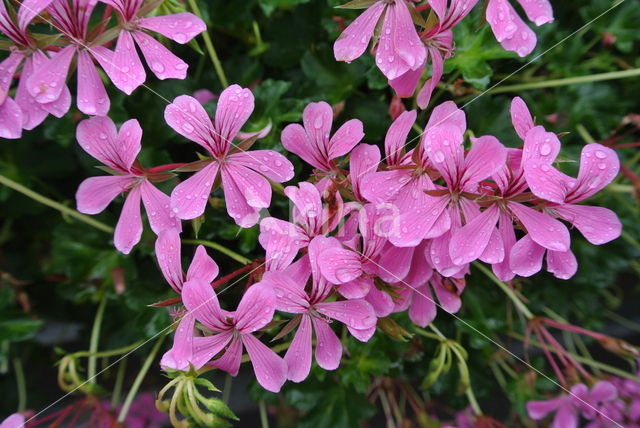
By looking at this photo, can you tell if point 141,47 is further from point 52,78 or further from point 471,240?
point 471,240

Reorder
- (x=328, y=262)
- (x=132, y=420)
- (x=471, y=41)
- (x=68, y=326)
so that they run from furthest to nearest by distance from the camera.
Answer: (x=68, y=326) → (x=132, y=420) → (x=471, y=41) → (x=328, y=262)

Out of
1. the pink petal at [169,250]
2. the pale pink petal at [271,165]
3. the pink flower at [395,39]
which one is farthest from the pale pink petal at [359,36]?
the pink petal at [169,250]

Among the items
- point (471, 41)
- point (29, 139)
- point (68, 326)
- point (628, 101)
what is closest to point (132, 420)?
point (68, 326)

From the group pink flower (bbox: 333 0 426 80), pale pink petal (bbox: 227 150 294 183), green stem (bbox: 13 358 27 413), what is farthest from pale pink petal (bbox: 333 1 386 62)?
green stem (bbox: 13 358 27 413)

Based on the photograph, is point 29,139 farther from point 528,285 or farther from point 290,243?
point 528,285

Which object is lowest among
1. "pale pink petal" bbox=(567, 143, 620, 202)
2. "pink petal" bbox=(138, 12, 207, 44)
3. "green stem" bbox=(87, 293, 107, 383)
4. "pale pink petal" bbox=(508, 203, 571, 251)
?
"green stem" bbox=(87, 293, 107, 383)

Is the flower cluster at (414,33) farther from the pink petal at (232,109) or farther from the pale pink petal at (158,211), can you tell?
the pale pink petal at (158,211)

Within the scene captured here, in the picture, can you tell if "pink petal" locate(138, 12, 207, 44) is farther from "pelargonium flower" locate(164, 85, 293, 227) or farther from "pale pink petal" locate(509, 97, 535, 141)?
"pale pink petal" locate(509, 97, 535, 141)
